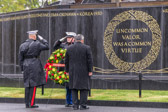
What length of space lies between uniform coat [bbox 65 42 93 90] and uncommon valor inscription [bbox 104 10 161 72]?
17.8ft

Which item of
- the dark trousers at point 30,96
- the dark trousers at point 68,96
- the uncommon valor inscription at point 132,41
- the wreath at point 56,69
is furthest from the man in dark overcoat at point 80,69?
the uncommon valor inscription at point 132,41

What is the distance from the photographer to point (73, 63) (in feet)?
38.2

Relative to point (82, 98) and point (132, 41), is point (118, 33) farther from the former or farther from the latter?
point (82, 98)

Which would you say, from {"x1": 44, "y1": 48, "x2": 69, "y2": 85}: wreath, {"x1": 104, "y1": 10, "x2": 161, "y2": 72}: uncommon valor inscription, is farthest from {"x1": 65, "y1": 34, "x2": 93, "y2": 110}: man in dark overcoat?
{"x1": 104, "y1": 10, "x2": 161, "y2": 72}: uncommon valor inscription

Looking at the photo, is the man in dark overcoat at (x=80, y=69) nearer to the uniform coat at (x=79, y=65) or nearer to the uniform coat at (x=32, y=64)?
the uniform coat at (x=79, y=65)

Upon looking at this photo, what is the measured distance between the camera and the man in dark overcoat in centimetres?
1148

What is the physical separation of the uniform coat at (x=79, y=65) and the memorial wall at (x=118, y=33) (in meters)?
5.43

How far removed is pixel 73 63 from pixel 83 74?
405 mm

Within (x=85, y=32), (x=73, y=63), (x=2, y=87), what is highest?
(x=85, y=32)

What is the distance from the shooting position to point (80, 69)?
11.6 meters

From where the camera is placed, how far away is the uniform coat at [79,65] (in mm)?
11508

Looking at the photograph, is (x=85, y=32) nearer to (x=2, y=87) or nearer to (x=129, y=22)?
(x=129, y=22)

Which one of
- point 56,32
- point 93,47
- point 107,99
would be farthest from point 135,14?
point 107,99

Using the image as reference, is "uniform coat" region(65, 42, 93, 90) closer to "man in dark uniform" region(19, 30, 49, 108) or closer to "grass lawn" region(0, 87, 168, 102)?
Result: "man in dark uniform" region(19, 30, 49, 108)
